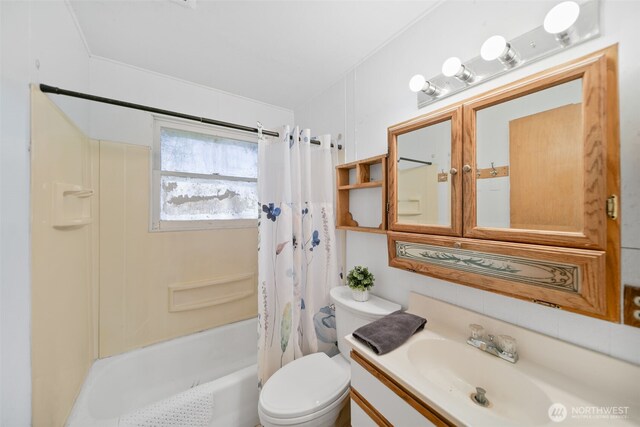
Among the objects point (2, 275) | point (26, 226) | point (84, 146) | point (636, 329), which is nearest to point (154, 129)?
point (84, 146)

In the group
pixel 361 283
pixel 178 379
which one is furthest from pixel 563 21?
pixel 178 379

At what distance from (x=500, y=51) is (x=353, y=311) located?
134 cm

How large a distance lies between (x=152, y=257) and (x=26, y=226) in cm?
90

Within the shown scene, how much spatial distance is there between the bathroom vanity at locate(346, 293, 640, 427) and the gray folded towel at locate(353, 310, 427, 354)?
0.09ft

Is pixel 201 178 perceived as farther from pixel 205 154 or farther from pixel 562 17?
pixel 562 17

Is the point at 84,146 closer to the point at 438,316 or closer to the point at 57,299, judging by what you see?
the point at 57,299

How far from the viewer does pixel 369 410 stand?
0.89m

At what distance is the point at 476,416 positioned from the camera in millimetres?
608

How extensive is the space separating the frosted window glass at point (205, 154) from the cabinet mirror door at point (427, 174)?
1.37m

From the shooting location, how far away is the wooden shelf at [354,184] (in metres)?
1.36

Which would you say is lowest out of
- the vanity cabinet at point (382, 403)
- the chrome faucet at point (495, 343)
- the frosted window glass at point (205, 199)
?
the vanity cabinet at point (382, 403)

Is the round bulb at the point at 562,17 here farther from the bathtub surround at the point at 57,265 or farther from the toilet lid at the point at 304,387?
the bathtub surround at the point at 57,265

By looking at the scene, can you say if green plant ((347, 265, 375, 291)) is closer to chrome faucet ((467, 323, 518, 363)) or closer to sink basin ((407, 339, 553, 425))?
sink basin ((407, 339, 553, 425))

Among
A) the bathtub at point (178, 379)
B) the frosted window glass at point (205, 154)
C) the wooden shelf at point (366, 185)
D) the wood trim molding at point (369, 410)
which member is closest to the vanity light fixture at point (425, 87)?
the wooden shelf at point (366, 185)
